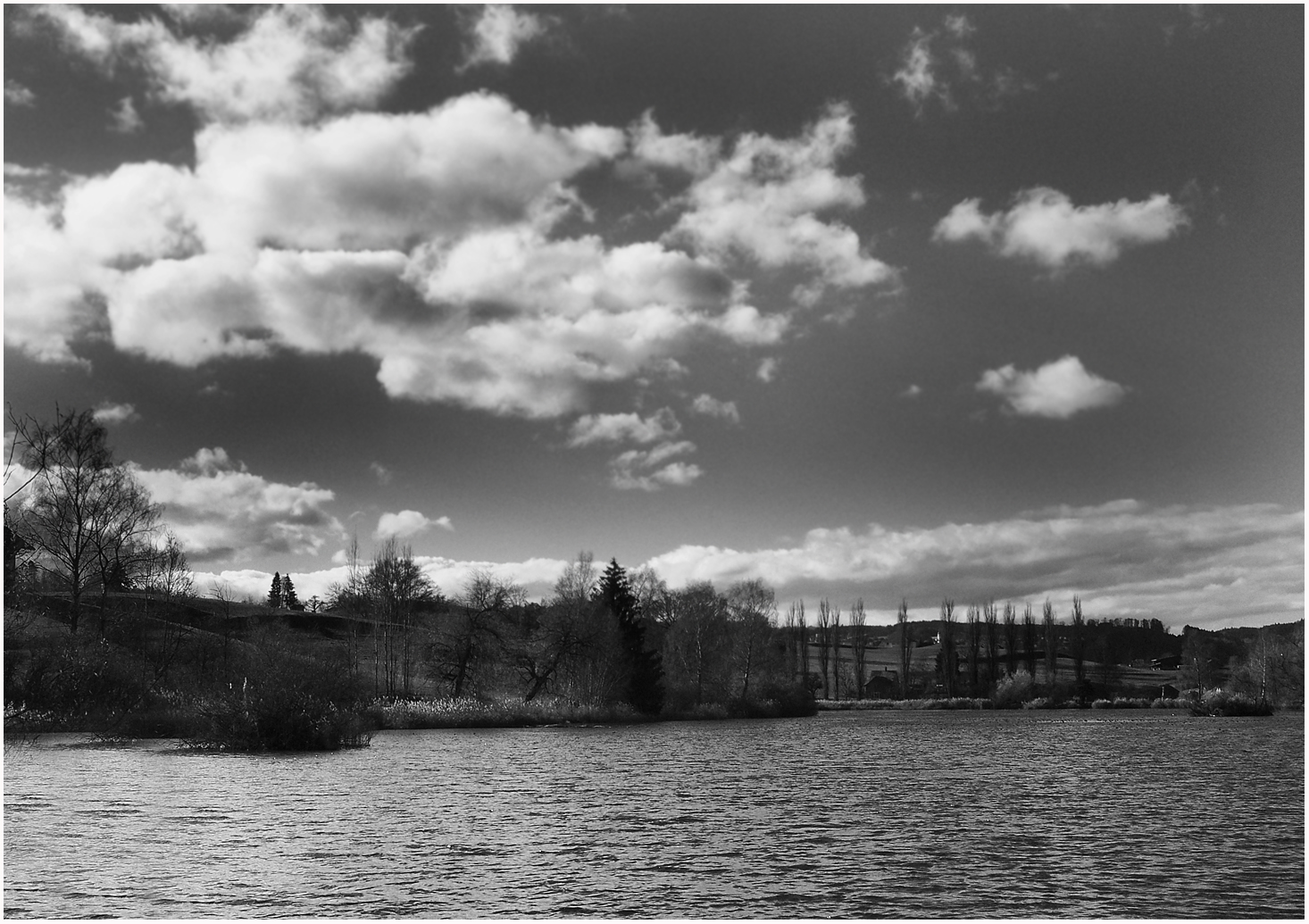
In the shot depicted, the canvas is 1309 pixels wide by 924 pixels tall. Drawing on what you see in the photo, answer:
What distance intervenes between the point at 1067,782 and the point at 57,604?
43.5 metres

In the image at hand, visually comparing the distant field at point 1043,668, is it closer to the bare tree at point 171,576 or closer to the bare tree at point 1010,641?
the bare tree at point 1010,641

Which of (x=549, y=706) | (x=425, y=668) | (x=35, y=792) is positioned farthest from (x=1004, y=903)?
(x=425, y=668)

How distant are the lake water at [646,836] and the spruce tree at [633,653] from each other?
3443 cm

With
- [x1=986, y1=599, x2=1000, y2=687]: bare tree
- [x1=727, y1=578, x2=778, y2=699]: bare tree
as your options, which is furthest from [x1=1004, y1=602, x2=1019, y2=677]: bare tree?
[x1=727, y1=578, x2=778, y2=699]: bare tree

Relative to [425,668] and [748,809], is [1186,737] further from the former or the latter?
[425,668]

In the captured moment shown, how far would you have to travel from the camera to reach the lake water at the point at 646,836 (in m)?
14.5

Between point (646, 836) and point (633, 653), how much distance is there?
55.0 m

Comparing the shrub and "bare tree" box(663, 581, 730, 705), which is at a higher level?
"bare tree" box(663, 581, 730, 705)

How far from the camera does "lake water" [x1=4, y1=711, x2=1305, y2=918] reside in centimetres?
1454

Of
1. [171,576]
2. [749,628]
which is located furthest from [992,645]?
[171,576]

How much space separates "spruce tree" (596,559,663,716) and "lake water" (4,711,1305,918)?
1355 inches

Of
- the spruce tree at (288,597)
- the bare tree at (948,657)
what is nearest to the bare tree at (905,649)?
the bare tree at (948,657)

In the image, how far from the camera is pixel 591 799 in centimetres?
2614

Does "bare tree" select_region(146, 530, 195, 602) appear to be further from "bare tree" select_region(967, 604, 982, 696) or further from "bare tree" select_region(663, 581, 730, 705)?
"bare tree" select_region(967, 604, 982, 696)
